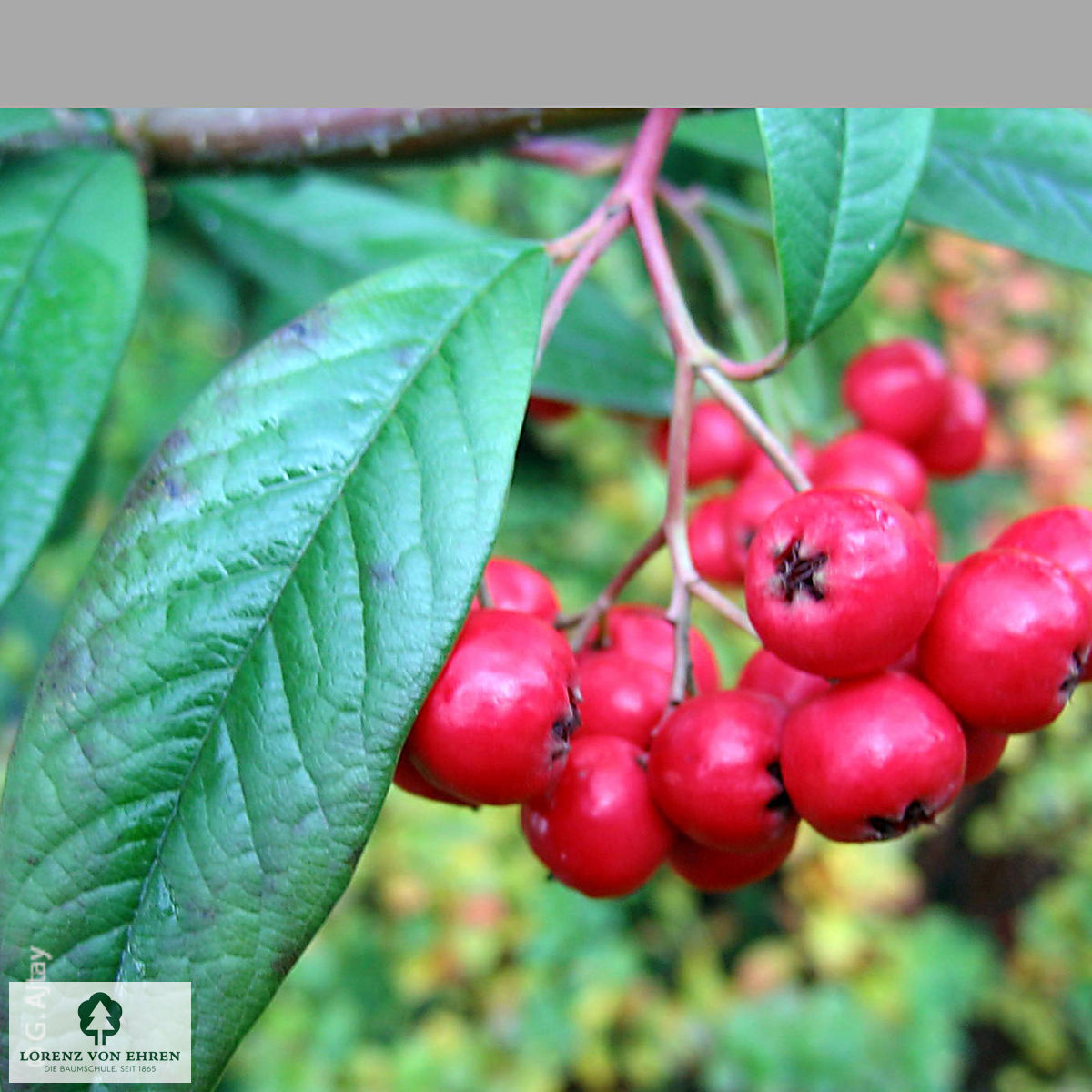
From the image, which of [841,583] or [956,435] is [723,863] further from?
[956,435]

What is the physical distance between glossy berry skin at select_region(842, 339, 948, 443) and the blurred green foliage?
2.71 ft

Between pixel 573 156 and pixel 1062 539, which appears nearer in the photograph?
pixel 1062 539

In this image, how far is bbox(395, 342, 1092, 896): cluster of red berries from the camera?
53 cm

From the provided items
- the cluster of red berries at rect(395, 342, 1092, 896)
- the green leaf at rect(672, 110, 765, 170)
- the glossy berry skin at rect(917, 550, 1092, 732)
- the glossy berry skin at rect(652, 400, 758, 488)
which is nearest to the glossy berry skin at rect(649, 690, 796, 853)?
the cluster of red berries at rect(395, 342, 1092, 896)

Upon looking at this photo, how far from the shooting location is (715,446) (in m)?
0.99

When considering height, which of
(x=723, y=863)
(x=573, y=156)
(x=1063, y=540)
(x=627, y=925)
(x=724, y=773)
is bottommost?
(x=627, y=925)

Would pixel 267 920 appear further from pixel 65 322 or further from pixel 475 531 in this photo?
pixel 65 322

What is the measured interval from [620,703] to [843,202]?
1.11 ft

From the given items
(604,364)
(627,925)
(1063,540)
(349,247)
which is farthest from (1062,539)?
(627,925)

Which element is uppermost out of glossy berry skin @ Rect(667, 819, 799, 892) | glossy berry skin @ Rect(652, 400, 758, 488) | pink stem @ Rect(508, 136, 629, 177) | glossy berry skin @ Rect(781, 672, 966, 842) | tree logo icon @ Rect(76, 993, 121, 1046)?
pink stem @ Rect(508, 136, 629, 177)

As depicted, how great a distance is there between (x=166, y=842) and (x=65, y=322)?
0.37m

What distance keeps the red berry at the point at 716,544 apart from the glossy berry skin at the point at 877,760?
0.30 metres

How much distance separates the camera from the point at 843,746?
1.78 feet

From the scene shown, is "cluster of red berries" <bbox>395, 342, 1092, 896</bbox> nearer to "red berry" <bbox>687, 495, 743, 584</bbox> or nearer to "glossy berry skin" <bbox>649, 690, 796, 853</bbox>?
"glossy berry skin" <bbox>649, 690, 796, 853</bbox>
